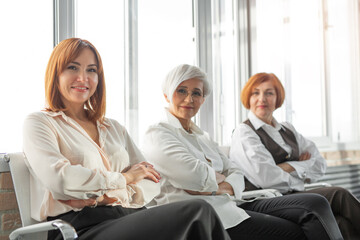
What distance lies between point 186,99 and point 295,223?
845 millimetres

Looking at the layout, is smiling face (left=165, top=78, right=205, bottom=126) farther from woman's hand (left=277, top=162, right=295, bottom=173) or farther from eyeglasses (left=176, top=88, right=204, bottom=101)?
woman's hand (left=277, top=162, right=295, bottom=173)

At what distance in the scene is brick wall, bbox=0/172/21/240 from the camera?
6.05 feet

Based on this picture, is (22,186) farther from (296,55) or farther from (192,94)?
(296,55)

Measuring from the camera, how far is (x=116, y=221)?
1.48 m

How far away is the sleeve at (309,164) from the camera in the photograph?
107 inches

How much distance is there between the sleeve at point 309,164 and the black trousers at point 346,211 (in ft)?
0.78

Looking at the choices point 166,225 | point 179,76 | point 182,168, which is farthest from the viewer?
point 179,76

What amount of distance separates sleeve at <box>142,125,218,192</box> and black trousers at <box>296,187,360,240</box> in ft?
2.91

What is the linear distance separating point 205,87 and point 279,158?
76cm

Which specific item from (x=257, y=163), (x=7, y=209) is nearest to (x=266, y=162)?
(x=257, y=163)

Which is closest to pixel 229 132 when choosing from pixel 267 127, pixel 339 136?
pixel 267 127

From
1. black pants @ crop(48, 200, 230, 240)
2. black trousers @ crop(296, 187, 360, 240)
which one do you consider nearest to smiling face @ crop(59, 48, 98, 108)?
black pants @ crop(48, 200, 230, 240)

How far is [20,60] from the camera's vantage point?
7.07 feet

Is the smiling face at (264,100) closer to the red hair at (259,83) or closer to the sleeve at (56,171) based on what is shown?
the red hair at (259,83)
